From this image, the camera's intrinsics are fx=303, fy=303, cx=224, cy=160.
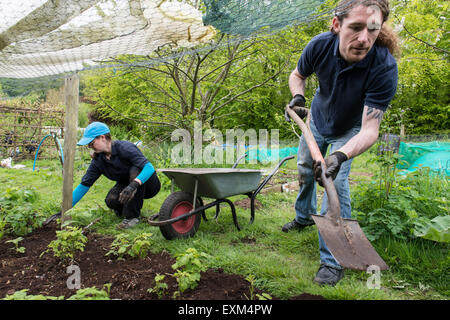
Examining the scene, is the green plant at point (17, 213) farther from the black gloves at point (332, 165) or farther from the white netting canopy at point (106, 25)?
the black gloves at point (332, 165)

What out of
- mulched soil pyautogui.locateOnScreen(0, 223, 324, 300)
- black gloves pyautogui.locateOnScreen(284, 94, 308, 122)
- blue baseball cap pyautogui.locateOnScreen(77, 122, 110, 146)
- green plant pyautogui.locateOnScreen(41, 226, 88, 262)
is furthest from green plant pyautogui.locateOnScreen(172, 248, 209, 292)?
blue baseball cap pyautogui.locateOnScreen(77, 122, 110, 146)

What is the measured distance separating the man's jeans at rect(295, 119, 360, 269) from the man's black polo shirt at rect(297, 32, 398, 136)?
8cm

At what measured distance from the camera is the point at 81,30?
1837mm

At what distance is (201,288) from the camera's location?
1736 mm

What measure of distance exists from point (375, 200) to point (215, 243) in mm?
1414

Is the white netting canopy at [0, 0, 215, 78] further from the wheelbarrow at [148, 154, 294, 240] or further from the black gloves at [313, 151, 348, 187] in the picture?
the black gloves at [313, 151, 348, 187]

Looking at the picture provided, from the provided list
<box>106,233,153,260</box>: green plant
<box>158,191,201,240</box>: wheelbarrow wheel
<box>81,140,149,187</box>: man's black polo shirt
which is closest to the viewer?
<box>106,233,153,260</box>: green plant

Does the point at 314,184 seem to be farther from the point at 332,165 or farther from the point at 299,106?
the point at 332,165

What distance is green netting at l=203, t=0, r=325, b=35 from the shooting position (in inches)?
77.4

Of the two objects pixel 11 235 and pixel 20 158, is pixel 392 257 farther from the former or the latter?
pixel 20 158

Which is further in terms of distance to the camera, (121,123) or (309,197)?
(121,123)

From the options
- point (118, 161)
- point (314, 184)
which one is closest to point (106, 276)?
point (118, 161)

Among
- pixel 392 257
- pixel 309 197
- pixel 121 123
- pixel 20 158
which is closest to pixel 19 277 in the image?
pixel 309 197
